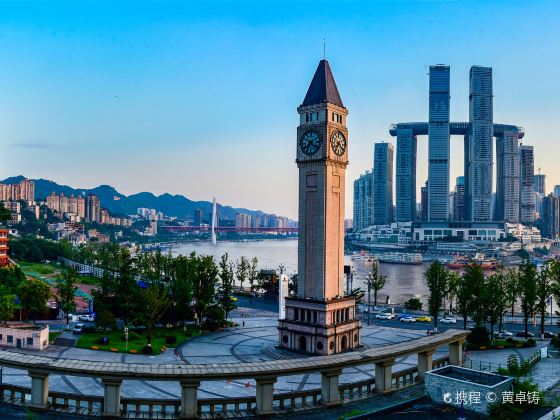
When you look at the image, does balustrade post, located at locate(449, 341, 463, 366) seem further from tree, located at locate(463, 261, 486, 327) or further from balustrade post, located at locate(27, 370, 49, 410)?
tree, located at locate(463, 261, 486, 327)

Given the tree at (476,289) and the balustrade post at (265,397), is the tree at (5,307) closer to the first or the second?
the balustrade post at (265,397)

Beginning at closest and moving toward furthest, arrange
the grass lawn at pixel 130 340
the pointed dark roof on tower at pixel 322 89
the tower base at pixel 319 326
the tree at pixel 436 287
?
the tower base at pixel 319 326
the grass lawn at pixel 130 340
the pointed dark roof on tower at pixel 322 89
the tree at pixel 436 287

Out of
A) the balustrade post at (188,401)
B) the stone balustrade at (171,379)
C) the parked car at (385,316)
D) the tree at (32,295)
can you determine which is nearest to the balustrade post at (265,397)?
the stone balustrade at (171,379)

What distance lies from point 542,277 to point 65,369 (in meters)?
47.6

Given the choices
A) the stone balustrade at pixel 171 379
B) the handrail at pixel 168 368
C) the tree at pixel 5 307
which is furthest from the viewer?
the tree at pixel 5 307

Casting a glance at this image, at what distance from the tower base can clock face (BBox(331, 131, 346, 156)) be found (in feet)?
39.3

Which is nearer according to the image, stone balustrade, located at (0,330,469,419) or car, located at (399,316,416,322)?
stone balustrade, located at (0,330,469,419)

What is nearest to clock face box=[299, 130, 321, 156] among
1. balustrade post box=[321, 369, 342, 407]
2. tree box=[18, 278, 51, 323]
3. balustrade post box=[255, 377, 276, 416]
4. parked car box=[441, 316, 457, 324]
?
balustrade post box=[321, 369, 342, 407]

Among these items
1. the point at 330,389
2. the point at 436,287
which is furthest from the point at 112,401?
the point at 436,287

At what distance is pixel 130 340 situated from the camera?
44.9 m

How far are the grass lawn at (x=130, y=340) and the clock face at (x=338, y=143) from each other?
69.7 feet

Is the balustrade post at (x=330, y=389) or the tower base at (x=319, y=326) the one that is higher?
the balustrade post at (x=330, y=389)

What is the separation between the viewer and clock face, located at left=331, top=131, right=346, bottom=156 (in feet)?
140

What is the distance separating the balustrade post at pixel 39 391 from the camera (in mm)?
18297
